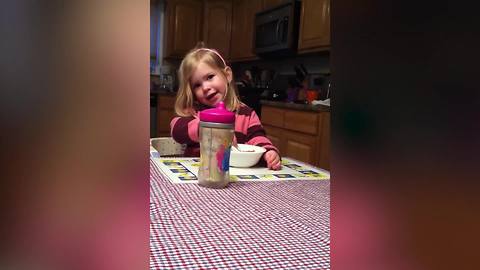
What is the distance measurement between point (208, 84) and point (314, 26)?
1.77m

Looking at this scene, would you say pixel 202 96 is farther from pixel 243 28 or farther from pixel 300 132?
pixel 243 28

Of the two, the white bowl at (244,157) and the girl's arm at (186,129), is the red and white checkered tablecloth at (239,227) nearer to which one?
the white bowl at (244,157)

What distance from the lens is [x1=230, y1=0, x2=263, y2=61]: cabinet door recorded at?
4.14m

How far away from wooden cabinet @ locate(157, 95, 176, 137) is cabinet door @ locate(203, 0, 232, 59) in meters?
0.90

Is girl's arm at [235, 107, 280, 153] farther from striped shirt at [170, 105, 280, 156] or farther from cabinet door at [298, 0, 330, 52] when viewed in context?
cabinet door at [298, 0, 330, 52]

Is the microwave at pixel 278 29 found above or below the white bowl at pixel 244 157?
above

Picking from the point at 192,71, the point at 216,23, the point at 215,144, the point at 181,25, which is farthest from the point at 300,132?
the point at 181,25

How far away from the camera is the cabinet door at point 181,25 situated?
179 inches

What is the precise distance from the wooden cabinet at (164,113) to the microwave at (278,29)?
1.02m

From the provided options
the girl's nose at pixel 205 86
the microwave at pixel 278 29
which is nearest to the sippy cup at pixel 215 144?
the girl's nose at pixel 205 86

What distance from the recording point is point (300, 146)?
2783 mm

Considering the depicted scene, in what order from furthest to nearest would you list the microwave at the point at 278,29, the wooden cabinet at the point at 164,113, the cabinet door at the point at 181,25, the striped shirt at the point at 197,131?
the cabinet door at the point at 181,25, the wooden cabinet at the point at 164,113, the microwave at the point at 278,29, the striped shirt at the point at 197,131
